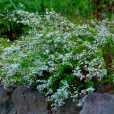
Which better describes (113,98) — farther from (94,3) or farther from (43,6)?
(94,3)

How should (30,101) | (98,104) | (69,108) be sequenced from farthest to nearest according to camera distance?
(30,101), (69,108), (98,104)

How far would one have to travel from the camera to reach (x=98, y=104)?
1.96m

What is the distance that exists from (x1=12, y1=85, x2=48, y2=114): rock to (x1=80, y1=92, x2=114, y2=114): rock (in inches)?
32.3

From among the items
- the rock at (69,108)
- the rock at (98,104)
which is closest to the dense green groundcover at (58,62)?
the rock at (69,108)

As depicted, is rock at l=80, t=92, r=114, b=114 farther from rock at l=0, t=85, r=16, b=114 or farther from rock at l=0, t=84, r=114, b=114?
rock at l=0, t=85, r=16, b=114

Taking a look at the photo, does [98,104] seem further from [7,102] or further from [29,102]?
[7,102]

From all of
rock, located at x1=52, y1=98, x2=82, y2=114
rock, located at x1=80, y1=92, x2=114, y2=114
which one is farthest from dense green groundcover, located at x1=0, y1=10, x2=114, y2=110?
rock, located at x1=80, y1=92, x2=114, y2=114

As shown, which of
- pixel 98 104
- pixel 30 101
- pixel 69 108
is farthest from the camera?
pixel 30 101

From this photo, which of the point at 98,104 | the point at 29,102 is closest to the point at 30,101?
the point at 29,102

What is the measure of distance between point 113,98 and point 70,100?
68 centimetres

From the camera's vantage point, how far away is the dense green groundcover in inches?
94.3

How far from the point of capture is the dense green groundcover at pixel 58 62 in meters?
2.39

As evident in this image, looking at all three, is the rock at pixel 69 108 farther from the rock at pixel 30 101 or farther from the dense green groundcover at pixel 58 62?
the rock at pixel 30 101

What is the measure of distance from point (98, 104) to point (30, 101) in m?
1.07
